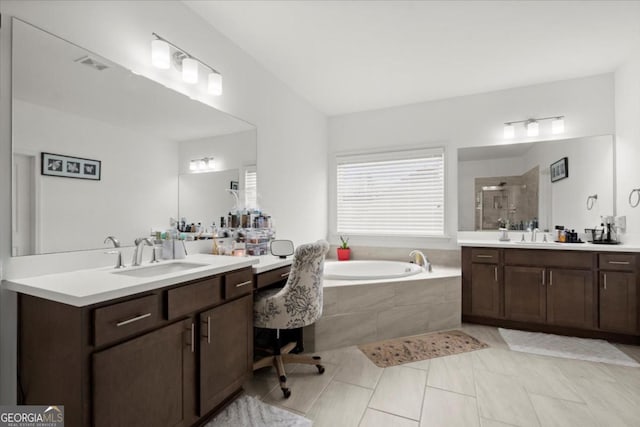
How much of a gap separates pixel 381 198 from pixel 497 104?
1.70 meters

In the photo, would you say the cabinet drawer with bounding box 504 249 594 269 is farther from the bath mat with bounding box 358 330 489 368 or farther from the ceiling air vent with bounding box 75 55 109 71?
the ceiling air vent with bounding box 75 55 109 71

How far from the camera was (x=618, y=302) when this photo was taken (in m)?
2.69

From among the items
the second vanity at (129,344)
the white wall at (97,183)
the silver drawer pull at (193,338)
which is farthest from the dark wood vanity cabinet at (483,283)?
the white wall at (97,183)

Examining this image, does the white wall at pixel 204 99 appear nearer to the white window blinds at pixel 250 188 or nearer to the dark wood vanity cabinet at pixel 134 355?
the white window blinds at pixel 250 188

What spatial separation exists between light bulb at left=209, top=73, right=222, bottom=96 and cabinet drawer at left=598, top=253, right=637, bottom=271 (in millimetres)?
3542

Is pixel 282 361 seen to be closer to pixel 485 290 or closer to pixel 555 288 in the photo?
pixel 485 290

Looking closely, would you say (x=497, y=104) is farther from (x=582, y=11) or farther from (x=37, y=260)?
(x=37, y=260)

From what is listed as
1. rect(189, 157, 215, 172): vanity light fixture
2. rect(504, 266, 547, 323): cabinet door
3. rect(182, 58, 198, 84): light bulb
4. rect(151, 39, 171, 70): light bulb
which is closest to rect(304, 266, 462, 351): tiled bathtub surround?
rect(504, 266, 547, 323): cabinet door

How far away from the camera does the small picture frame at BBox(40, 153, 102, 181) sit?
4.75 feet

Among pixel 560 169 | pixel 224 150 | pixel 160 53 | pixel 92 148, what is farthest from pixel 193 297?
pixel 560 169

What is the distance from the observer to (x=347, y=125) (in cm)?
422

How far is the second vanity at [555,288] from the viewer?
8.80 feet

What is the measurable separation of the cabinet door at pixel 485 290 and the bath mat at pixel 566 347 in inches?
9.6

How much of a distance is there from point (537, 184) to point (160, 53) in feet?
12.2
